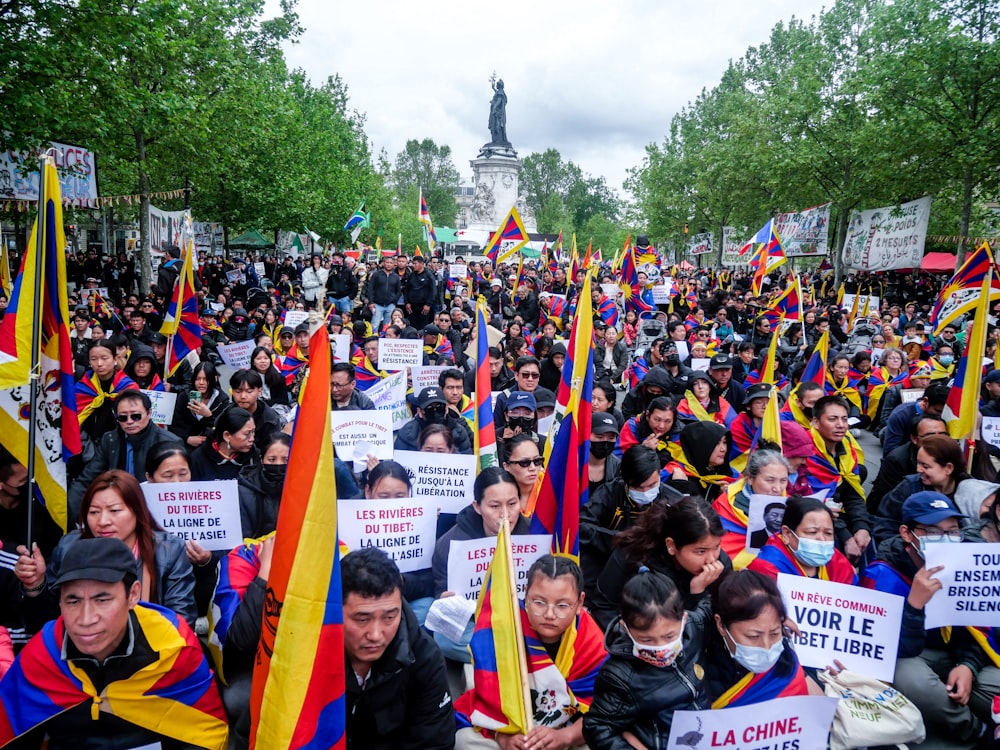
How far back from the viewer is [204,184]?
22469mm

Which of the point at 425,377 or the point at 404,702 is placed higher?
the point at 425,377

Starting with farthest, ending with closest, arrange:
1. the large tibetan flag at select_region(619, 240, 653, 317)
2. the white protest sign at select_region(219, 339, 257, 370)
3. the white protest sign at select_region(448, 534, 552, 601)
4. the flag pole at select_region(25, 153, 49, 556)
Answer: the large tibetan flag at select_region(619, 240, 653, 317)
the white protest sign at select_region(219, 339, 257, 370)
the white protest sign at select_region(448, 534, 552, 601)
the flag pole at select_region(25, 153, 49, 556)

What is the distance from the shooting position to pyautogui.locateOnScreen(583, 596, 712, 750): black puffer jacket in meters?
2.64

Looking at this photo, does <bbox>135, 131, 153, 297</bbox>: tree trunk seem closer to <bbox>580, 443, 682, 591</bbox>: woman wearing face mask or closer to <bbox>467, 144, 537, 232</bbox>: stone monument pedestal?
<bbox>580, 443, 682, 591</bbox>: woman wearing face mask

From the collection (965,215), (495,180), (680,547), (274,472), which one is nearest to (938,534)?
(680,547)

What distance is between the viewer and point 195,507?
391 cm

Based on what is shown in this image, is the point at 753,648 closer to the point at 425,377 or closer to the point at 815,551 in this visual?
the point at 815,551

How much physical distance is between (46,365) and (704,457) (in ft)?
15.3

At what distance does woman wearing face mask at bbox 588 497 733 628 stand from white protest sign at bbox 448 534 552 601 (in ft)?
1.51

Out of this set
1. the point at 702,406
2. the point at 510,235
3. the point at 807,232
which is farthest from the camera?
the point at 807,232

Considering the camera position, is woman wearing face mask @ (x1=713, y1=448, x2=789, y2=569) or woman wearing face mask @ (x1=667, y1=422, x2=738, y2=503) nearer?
woman wearing face mask @ (x1=713, y1=448, x2=789, y2=569)

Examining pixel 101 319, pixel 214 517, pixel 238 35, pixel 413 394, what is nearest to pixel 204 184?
pixel 238 35

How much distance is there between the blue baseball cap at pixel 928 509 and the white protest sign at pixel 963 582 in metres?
0.26

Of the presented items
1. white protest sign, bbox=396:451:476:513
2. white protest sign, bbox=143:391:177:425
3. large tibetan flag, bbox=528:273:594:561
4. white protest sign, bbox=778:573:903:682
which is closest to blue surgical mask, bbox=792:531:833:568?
white protest sign, bbox=778:573:903:682
